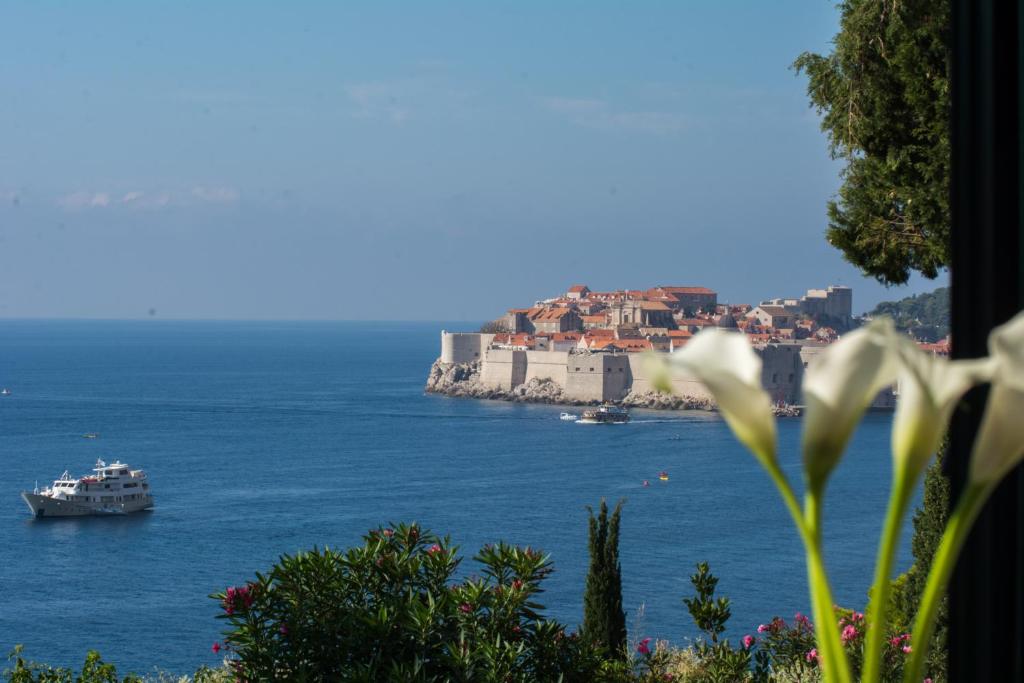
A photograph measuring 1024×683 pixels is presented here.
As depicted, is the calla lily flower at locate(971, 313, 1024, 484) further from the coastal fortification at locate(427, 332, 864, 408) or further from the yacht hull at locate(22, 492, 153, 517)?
the coastal fortification at locate(427, 332, 864, 408)

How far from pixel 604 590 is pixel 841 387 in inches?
139

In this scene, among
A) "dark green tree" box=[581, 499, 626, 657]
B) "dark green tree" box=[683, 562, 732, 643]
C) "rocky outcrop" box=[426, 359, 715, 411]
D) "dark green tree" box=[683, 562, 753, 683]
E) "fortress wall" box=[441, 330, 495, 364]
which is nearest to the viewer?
"dark green tree" box=[683, 562, 753, 683]

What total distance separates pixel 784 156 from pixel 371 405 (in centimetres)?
1570

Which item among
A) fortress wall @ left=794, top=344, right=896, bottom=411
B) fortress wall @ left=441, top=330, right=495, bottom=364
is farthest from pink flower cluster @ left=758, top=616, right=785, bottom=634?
fortress wall @ left=441, top=330, right=495, bottom=364

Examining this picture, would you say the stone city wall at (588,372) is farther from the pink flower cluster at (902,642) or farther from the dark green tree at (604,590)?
the pink flower cluster at (902,642)

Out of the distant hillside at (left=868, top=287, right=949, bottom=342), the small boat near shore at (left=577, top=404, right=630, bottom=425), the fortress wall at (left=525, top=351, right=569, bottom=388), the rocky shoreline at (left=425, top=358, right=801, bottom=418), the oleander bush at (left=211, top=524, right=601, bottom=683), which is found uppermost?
the distant hillside at (left=868, top=287, right=949, bottom=342)

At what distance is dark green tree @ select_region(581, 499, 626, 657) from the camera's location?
12.2 ft

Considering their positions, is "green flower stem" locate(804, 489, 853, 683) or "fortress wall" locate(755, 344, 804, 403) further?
"fortress wall" locate(755, 344, 804, 403)

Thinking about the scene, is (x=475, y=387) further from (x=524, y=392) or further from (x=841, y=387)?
(x=841, y=387)

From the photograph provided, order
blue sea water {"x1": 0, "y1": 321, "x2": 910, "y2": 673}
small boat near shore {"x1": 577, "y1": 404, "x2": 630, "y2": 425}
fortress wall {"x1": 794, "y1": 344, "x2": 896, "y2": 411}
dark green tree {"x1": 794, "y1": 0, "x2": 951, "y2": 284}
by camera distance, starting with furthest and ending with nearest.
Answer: small boat near shore {"x1": 577, "y1": 404, "x2": 630, "y2": 425} < fortress wall {"x1": 794, "y1": 344, "x2": 896, "y2": 411} < blue sea water {"x1": 0, "y1": 321, "x2": 910, "y2": 673} < dark green tree {"x1": 794, "y1": 0, "x2": 951, "y2": 284}

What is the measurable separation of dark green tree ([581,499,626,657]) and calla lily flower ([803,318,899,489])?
132 inches

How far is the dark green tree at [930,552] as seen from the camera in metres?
3.04

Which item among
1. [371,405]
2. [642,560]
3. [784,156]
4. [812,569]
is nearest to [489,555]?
[812,569]

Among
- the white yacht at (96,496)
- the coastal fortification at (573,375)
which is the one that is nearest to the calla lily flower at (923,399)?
the white yacht at (96,496)
